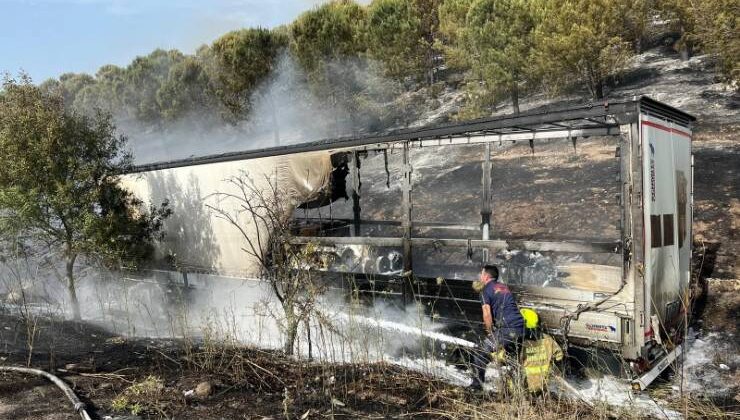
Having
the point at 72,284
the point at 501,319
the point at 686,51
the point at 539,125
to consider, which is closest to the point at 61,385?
the point at 501,319

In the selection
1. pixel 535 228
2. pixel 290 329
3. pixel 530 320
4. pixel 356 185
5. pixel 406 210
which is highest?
pixel 356 185

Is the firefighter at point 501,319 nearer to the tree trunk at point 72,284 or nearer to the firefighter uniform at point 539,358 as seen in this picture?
the firefighter uniform at point 539,358

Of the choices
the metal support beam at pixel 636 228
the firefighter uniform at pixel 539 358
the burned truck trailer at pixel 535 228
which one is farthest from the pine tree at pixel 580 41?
the firefighter uniform at pixel 539 358

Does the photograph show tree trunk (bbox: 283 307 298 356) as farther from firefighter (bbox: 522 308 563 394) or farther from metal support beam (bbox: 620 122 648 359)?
metal support beam (bbox: 620 122 648 359)

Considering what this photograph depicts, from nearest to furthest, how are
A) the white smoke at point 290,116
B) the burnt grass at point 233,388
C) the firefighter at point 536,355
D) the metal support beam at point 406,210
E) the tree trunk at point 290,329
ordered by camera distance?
the burnt grass at point 233,388 → the firefighter at point 536,355 → the tree trunk at point 290,329 → the metal support beam at point 406,210 → the white smoke at point 290,116

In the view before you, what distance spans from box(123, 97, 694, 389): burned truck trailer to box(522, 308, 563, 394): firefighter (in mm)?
590

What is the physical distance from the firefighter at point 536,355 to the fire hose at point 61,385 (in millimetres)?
4195

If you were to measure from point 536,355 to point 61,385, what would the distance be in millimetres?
4978

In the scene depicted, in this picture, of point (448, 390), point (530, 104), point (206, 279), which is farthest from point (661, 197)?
point (530, 104)

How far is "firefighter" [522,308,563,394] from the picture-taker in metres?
5.12

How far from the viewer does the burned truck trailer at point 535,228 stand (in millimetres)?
5672

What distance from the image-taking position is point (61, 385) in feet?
17.6

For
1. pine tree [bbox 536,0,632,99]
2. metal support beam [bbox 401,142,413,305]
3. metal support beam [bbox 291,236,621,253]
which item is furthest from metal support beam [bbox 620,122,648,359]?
pine tree [bbox 536,0,632,99]

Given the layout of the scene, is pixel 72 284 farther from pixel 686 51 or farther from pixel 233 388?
pixel 686 51
